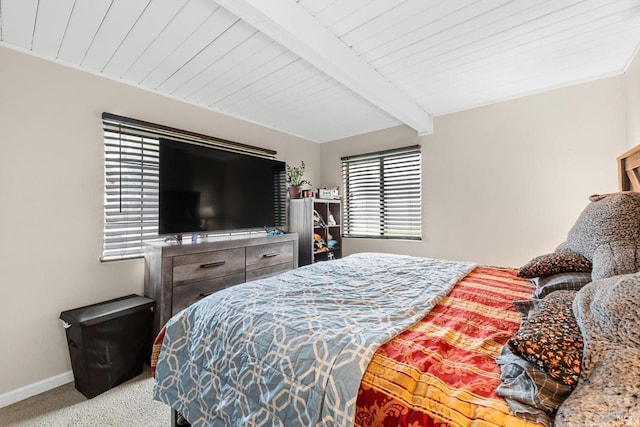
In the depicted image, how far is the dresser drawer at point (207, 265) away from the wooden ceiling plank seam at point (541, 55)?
2.35 metres

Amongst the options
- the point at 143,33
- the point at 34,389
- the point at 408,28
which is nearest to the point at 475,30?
the point at 408,28

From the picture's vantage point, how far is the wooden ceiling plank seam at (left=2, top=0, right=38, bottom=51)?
1.53m

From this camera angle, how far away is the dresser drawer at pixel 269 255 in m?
2.75

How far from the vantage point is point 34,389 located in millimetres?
1922

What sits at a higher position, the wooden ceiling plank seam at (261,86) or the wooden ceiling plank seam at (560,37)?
the wooden ceiling plank seam at (560,37)

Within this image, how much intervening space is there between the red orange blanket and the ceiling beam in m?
1.61

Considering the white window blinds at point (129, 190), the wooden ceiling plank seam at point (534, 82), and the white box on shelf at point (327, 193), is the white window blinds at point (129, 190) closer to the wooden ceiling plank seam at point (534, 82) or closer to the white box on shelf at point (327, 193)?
the white box on shelf at point (327, 193)

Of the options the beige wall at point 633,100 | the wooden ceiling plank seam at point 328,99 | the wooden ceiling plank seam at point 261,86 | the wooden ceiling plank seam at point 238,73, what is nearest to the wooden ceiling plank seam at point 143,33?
the wooden ceiling plank seam at point 238,73

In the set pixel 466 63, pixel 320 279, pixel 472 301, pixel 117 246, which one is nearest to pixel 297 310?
pixel 320 279

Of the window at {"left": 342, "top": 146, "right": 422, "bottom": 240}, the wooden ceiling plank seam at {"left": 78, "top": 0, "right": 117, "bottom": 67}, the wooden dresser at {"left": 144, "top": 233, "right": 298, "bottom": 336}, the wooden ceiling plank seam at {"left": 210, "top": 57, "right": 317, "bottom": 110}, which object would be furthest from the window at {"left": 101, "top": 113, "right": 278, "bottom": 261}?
the window at {"left": 342, "top": 146, "right": 422, "bottom": 240}

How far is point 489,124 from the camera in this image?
294cm

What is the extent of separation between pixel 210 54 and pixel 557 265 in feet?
8.16

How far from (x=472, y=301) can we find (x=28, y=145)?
2955 millimetres

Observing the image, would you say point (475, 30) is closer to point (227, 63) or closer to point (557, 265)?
point (557, 265)
